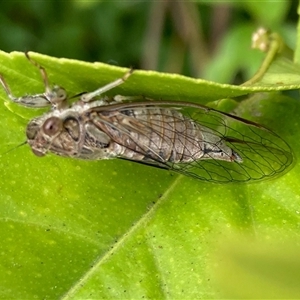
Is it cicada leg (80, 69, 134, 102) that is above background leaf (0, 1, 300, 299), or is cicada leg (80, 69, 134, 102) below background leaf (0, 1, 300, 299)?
above

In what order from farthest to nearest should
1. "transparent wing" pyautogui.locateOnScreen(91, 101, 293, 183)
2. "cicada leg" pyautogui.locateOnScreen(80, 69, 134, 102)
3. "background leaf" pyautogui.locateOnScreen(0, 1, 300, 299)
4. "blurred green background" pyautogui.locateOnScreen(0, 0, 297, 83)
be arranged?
"blurred green background" pyautogui.locateOnScreen(0, 0, 297, 83)
"transparent wing" pyautogui.locateOnScreen(91, 101, 293, 183)
"background leaf" pyautogui.locateOnScreen(0, 1, 300, 299)
"cicada leg" pyautogui.locateOnScreen(80, 69, 134, 102)

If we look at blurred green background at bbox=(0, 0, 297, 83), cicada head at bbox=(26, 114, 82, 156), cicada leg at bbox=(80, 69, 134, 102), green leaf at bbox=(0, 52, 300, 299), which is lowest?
blurred green background at bbox=(0, 0, 297, 83)

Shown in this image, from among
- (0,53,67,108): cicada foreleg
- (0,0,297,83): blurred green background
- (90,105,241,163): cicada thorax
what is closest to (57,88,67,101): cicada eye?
(0,53,67,108): cicada foreleg

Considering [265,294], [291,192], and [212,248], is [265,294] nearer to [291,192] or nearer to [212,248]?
[212,248]

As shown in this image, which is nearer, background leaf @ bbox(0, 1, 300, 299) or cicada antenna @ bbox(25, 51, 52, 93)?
cicada antenna @ bbox(25, 51, 52, 93)

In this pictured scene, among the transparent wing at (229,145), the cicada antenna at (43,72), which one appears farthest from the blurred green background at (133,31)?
the cicada antenna at (43,72)

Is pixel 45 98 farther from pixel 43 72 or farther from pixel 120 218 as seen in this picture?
pixel 120 218

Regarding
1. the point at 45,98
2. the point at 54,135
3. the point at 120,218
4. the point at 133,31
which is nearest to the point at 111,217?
the point at 120,218

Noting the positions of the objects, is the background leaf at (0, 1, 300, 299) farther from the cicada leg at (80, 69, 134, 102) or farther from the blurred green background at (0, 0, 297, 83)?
the blurred green background at (0, 0, 297, 83)

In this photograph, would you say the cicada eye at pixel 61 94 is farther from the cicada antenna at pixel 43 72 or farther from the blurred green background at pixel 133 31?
the blurred green background at pixel 133 31
